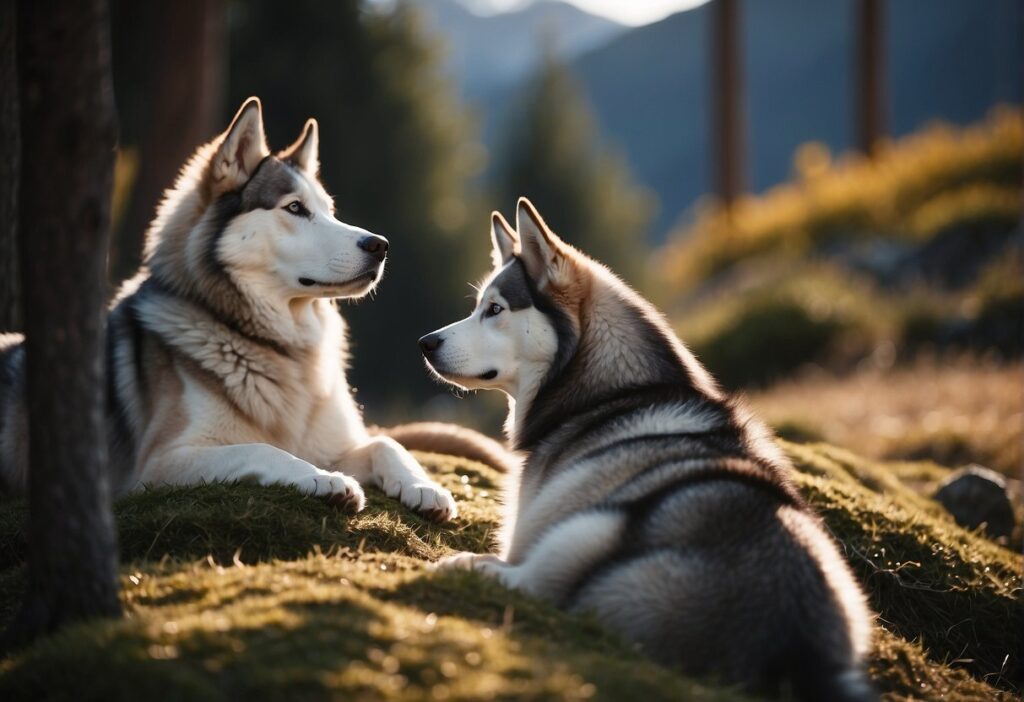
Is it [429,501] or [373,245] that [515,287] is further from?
[429,501]

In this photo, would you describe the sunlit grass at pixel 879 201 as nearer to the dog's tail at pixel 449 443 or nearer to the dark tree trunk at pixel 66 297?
the dog's tail at pixel 449 443

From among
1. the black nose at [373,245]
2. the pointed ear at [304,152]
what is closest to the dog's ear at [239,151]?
the pointed ear at [304,152]

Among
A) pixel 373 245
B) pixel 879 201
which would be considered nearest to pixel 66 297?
pixel 373 245

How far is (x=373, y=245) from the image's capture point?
5547 millimetres

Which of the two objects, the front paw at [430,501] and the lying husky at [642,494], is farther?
the front paw at [430,501]

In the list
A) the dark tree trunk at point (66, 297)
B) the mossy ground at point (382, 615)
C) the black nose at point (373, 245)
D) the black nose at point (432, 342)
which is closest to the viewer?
the mossy ground at point (382, 615)

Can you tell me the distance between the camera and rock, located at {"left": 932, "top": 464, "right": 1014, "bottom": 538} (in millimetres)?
6516

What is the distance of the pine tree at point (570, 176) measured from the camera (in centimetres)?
2548

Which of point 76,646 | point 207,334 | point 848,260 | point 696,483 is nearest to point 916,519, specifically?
point 696,483

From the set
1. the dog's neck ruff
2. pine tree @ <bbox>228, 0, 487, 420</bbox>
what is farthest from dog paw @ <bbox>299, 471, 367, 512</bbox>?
pine tree @ <bbox>228, 0, 487, 420</bbox>

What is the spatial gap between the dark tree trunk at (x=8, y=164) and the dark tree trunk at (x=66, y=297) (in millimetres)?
3626

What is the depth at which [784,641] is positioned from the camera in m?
3.21

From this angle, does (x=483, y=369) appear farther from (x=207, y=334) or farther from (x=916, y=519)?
(x=916, y=519)

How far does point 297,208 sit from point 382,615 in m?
3.01
